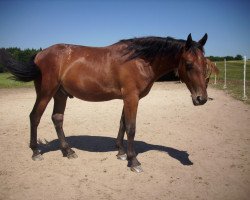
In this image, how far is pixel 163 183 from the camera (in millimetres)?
4105

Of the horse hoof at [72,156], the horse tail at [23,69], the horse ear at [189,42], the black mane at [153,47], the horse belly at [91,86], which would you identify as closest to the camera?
the horse ear at [189,42]

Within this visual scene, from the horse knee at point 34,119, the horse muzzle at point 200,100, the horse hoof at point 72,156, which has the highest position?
the horse muzzle at point 200,100

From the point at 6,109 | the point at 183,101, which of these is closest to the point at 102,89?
the point at 6,109

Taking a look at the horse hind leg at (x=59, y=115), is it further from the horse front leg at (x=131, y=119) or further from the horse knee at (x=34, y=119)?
the horse front leg at (x=131, y=119)

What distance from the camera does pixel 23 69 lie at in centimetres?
494

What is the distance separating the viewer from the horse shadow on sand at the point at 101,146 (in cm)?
551

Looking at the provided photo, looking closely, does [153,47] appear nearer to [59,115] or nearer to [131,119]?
[131,119]

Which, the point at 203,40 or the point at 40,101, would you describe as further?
the point at 40,101

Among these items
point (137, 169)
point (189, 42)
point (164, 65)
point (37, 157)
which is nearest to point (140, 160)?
point (137, 169)

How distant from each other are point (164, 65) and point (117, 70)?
0.83 metres

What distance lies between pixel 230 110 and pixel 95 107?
5.12 meters

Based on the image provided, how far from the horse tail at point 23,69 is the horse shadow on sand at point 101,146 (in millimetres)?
1679

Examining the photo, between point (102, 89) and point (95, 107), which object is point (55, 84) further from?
point (95, 107)

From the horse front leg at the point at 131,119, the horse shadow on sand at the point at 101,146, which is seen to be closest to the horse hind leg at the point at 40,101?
the horse shadow on sand at the point at 101,146
